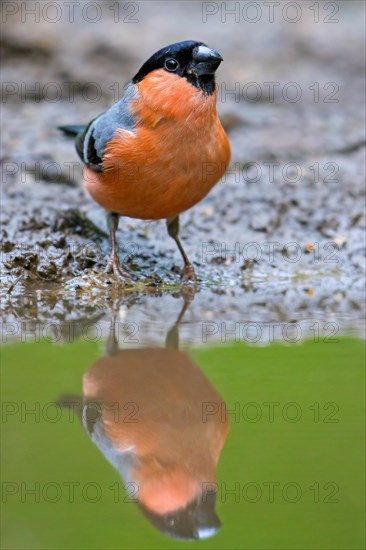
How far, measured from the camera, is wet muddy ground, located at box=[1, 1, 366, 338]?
6.32 metres

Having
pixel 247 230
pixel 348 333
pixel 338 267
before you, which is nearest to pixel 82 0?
pixel 247 230

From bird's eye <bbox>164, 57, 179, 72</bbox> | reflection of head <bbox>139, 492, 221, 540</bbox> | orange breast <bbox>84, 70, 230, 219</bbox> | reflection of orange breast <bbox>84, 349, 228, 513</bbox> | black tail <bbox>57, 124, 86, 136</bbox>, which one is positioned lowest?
reflection of orange breast <bbox>84, 349, 228, 513</bbox>

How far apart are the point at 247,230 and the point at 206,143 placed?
1.67 m

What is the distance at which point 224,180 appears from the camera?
812 cm

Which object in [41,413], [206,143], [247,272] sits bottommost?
[247,272]

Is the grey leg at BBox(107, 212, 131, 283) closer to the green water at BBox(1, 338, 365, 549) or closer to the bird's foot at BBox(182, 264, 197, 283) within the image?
the bird's foot at BBox(182, 264, 197, 283)

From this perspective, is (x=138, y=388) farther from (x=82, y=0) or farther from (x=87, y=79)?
(x=82, y=0)

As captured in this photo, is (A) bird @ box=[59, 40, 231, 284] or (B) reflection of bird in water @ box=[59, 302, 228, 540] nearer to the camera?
(B) reflection of bird in water @ box=[59, 302, 228, 540]

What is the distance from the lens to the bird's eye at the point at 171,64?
5.77 m

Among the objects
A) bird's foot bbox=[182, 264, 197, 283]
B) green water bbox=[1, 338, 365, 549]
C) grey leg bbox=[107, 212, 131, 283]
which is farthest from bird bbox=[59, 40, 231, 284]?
green water bbox=[1, 338, 365, 549]

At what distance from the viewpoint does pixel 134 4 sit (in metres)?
10.4

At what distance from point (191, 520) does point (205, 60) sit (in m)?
3.20

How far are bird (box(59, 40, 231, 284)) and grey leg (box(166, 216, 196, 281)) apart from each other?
57 centimetres

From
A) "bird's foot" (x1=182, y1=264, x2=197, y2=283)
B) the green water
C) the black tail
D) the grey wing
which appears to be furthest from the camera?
the black tail
